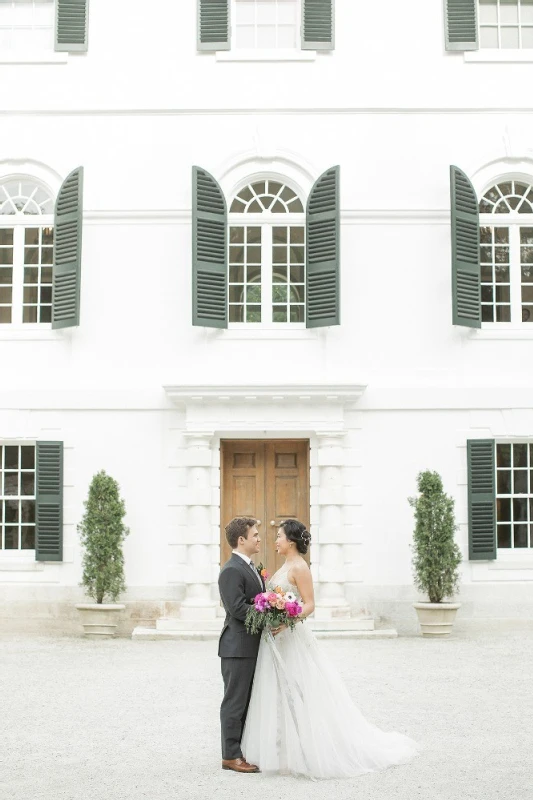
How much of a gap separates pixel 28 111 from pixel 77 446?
4670mm

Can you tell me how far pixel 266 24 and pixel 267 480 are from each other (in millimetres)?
6341

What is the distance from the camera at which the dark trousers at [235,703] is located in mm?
7730

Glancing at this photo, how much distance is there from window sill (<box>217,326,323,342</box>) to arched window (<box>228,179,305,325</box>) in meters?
0.17

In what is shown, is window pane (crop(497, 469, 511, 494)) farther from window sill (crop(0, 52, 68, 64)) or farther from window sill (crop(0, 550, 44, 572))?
window sill (crop(0, 52, 68, 64))

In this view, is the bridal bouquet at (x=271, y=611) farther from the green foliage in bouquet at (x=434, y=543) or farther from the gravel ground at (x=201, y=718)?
the green foliage in bouquet at (x=434, y=543)

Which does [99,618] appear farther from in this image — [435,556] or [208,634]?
[435,556]

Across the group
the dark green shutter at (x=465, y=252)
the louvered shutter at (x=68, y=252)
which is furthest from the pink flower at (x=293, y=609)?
the louvered shutter at (x=68, y=252)

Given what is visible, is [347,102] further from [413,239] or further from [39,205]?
[39,205]

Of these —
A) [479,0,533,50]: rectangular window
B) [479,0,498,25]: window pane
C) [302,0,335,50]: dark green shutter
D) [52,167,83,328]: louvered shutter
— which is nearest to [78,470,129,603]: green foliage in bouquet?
[52,167,83,328]: louvered shutter

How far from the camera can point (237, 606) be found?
7.74 meters

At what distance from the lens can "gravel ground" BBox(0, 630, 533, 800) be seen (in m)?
7.29

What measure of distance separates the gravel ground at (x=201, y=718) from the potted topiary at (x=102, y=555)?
1.52 ft

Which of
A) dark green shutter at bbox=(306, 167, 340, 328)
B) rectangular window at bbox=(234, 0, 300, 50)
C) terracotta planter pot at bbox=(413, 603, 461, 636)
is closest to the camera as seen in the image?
terracotta planter pot at bbox=(413, 603, 461, 636)

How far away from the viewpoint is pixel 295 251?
1652 cm
